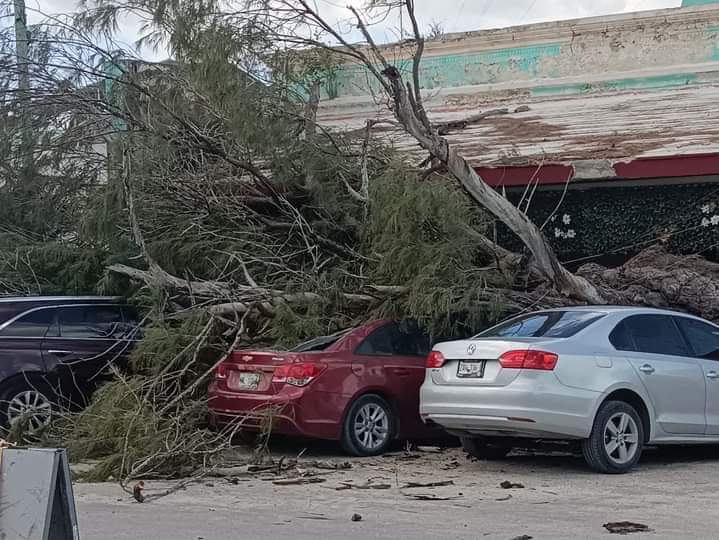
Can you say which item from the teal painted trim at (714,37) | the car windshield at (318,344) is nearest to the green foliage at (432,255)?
the car windshield at (318,344)

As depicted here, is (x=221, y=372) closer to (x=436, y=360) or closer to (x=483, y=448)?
(x=436, y=360)

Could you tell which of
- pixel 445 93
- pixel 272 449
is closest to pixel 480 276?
pixel 272 449

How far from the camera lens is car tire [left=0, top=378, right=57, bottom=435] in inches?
452

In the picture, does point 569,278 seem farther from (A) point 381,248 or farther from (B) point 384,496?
(B) point 384,496

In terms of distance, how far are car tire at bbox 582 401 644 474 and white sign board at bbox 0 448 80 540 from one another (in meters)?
5.37

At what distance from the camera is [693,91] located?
59.7ft

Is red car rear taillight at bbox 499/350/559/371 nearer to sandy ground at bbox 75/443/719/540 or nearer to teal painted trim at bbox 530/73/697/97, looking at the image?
sandy ground at bbox 75/443/719/540

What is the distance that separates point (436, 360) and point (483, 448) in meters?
1.21

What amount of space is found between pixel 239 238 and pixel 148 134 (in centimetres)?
163

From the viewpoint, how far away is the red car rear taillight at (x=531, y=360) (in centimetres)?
891

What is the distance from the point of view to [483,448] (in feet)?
33.9

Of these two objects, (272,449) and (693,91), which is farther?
(693,91)

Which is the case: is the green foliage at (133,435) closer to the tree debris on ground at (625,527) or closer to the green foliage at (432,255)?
the green foliage at (432,255)

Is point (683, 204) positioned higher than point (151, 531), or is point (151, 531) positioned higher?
point (683, 204)
